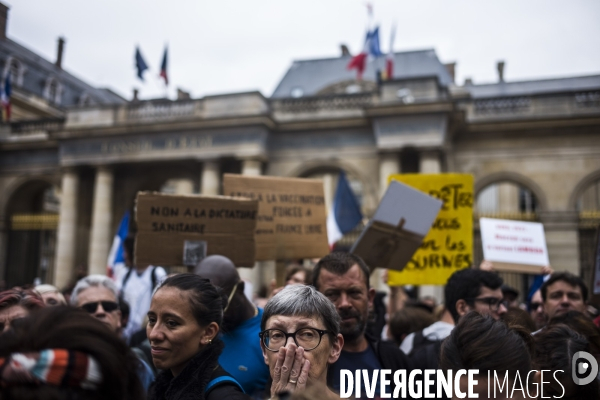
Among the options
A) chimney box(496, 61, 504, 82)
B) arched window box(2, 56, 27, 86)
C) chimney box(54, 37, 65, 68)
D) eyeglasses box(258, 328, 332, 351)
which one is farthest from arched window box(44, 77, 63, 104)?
eyeglasses box(258, 328, 332, 351)

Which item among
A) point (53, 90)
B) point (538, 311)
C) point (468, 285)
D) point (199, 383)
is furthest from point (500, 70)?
point (199, 383)

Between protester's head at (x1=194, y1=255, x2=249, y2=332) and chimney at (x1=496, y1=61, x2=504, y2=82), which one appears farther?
chimney at (x1=496, y1=61, x2=504, y2=82)

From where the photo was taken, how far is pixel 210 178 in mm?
18562

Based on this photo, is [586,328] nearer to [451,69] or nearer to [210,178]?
[210,178]

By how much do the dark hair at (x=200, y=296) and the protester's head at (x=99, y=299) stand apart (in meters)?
1.83

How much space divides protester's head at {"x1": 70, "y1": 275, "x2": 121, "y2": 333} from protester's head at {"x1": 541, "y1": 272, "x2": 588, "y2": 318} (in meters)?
3.62

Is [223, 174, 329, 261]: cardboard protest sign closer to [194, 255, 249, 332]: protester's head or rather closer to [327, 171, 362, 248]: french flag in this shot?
[194, 255, 249, 332]: protester's head

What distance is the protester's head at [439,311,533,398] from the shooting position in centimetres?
208

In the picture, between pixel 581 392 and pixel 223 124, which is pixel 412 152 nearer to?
pixel 223 124

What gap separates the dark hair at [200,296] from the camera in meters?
2.65

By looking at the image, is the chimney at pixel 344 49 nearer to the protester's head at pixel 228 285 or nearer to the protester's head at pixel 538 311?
the protester's head at pixel 538 311

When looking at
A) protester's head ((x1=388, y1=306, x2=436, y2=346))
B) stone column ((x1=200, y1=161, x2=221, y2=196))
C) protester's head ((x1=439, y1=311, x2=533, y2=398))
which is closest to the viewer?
protester's head ((x1=439, y1=311, x2=533, y2=398))

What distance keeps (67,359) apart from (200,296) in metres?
1.30

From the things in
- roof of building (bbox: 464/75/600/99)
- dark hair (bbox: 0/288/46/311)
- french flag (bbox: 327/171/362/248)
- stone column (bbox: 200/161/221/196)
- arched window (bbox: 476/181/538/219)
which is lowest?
dark hair (bbox: 0/288/46/311)
